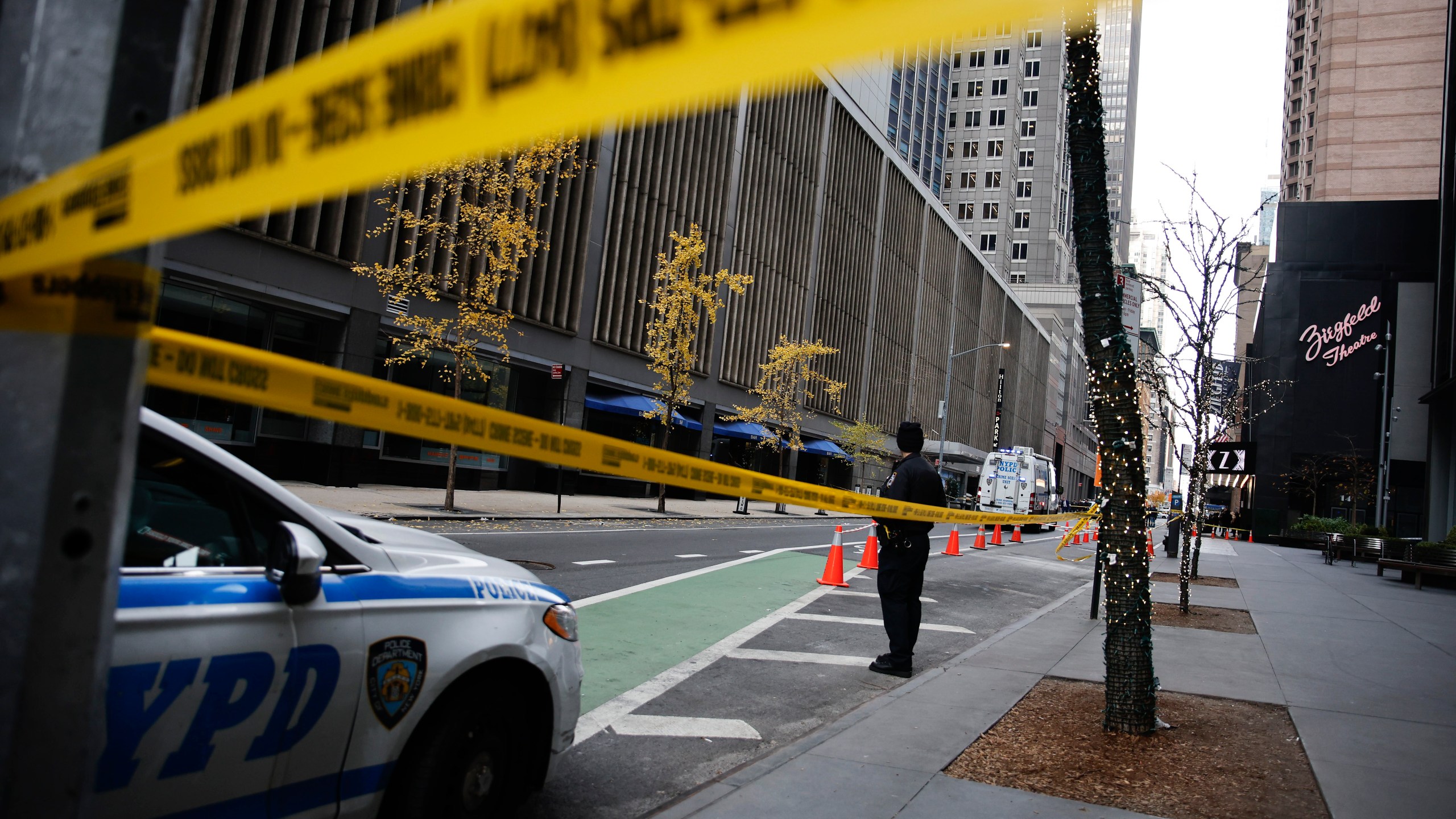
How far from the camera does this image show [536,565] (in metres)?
11.2

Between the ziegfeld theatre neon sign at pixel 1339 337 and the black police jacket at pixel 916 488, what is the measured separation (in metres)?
50.4

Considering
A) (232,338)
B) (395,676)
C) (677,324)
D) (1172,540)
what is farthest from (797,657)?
(677,324)

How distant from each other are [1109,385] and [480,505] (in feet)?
57.9

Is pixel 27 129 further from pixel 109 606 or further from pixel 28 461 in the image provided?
pixel 109 606

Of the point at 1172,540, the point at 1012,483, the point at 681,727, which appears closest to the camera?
the point at 681,727

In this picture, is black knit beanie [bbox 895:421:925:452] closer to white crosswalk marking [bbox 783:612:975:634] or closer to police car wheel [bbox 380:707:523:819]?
white crosswalk marking [bbox 783:612:975:634]

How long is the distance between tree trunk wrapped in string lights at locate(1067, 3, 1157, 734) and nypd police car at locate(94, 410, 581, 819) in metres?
3.75

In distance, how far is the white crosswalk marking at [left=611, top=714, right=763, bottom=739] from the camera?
17.5 feet

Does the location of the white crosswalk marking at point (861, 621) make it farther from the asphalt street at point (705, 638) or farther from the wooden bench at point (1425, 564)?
the wooden bench at point (1425, 564)

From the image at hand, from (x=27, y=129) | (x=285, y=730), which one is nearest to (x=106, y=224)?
(x=27, y=129)

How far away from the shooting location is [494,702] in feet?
11.0

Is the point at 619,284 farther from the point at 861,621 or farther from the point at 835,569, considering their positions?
the point at 861,621

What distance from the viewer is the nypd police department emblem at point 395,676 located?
9.47ft

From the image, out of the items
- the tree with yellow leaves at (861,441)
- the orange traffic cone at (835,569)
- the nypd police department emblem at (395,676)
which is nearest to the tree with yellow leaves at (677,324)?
the tree with yellow leaves at (861,441)
